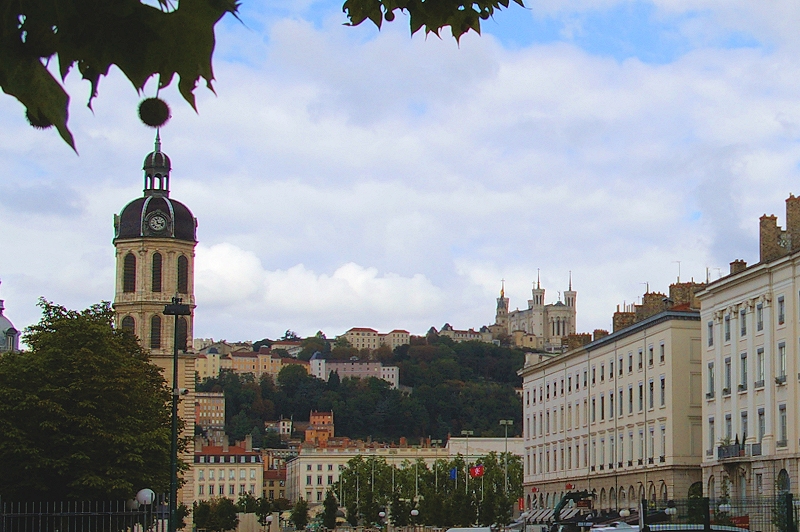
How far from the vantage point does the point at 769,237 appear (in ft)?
227

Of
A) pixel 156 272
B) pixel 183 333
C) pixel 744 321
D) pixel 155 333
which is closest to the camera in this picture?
pixel 744 321

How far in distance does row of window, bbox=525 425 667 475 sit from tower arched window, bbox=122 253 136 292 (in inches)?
1321

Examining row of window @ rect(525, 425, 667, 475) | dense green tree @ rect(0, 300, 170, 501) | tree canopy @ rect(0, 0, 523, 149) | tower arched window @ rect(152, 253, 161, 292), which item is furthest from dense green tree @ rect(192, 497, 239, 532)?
tree canopy @ rect(0, 0, 523, 149)

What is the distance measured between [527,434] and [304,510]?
77841 millimetres

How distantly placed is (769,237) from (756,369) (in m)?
6.91

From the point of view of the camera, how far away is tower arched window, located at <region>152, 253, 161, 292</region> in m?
106

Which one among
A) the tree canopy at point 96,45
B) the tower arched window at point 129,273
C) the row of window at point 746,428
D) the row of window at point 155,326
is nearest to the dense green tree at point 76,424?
the row of window at point 746,428

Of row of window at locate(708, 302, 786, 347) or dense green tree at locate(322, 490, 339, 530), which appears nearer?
row of window at locate(708, 302, 786, 347)

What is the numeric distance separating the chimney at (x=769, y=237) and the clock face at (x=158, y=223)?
51.5 meters

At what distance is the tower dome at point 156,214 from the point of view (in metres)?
106

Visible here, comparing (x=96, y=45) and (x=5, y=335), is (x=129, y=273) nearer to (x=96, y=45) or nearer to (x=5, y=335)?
(x=5, y=335)

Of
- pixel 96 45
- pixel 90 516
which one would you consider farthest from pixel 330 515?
pixel 96 45

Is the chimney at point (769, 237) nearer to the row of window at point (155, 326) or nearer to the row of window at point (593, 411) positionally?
the row of window at point (593, 411)

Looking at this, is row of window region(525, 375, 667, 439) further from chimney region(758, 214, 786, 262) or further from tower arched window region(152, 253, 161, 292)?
tower arched window region(152, 253, 161, 292)
